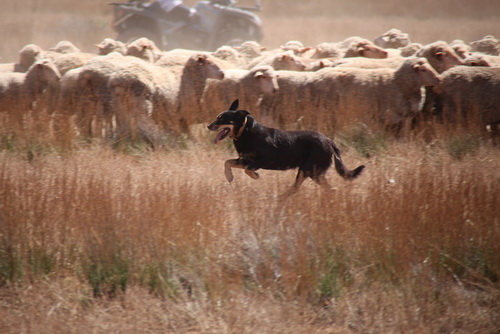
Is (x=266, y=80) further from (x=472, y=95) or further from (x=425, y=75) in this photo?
(x=472, y=95)

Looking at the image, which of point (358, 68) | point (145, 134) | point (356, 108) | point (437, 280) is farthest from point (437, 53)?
point (437, 280)

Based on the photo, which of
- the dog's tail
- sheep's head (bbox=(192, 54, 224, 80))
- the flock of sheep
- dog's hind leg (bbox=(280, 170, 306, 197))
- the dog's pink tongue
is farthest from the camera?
sheep's head (bbox=(192, 54, 224, 80))

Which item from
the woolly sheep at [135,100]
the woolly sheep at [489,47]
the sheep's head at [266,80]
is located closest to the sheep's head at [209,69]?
the sheep's head at [266,80]

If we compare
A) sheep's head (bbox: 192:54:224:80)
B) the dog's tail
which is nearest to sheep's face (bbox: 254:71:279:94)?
sheep's head (bbox: 192:54:224:80)

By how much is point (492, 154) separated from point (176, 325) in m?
5.52

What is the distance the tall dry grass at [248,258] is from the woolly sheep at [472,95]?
3571 mm

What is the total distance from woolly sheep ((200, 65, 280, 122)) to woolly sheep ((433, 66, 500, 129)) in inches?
95.7

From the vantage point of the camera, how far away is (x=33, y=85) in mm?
10438

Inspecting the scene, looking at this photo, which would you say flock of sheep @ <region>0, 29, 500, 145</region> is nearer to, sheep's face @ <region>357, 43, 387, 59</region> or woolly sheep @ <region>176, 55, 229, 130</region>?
woolly sheep @ <region>176, 55, 229, 130</region>

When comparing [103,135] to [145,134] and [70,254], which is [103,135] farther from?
[70,254]

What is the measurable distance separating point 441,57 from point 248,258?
7194 millimetres

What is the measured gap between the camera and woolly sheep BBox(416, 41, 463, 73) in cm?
1138

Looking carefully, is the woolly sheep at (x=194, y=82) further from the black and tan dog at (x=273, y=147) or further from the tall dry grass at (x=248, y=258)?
the tall dry grass at (x=248, y=258)

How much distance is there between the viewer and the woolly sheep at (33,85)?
33.6 ft
